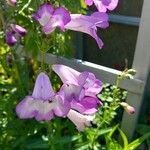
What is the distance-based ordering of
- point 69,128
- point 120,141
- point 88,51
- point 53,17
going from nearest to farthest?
point 53,17
point 69,128
point 120,141
point 88,51

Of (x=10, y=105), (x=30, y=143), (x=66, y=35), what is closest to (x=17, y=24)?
(x=66, y=35)

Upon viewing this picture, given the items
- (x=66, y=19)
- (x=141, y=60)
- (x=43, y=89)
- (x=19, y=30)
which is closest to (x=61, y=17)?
(x=66, y=19)

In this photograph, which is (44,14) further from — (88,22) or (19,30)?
(19,30)

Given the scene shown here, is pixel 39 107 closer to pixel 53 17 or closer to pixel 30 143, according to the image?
pixel 53 17

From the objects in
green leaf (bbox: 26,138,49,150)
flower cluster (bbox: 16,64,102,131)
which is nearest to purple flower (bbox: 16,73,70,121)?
flower cluster (bbox: 16,64,102,131)

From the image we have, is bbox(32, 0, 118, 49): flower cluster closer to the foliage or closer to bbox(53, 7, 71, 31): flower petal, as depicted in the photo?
bbox(53, 7, 71, 31): flower petal

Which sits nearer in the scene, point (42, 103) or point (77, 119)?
point (42, 103)
